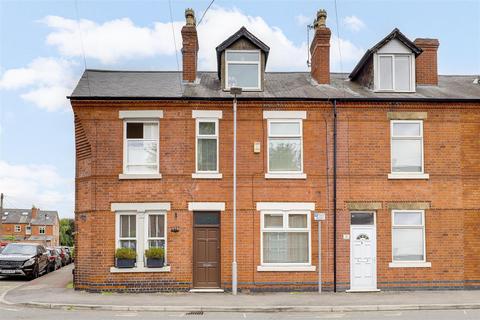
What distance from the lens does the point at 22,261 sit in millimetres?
25922

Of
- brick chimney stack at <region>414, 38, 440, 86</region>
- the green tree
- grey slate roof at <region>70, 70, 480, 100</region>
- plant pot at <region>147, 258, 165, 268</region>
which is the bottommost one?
the green tree

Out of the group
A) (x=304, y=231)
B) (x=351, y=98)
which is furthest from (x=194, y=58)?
(x=304, y=231)

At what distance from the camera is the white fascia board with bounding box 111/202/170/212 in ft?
65.3

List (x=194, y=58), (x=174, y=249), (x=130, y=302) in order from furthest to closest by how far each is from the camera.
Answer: (x=194, y=58) < (x=174, y=249) < (x=130, y=302)

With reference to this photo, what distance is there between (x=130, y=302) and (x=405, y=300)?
7968 millimetres

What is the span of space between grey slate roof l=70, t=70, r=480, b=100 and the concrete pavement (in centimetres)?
657

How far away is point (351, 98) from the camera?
20406 mm

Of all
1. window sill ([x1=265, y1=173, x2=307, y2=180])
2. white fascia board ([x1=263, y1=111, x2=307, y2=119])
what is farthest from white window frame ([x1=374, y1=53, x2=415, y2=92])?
window sill ([x1=265, y1=173, x2=307, y2=180])

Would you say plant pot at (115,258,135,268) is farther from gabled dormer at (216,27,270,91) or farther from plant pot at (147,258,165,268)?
gabled dormer at (216,27,270,91)

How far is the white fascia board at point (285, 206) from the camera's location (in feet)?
65.9

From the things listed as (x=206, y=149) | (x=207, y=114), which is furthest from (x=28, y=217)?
(x=207, y=114)

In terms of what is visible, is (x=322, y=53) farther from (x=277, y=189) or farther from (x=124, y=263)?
(x=124, y=263)

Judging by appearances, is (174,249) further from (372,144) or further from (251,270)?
(372,144)

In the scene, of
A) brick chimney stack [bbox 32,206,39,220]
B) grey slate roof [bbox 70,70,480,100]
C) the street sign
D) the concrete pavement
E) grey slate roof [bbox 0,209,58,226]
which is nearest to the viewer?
the concrete pavement
